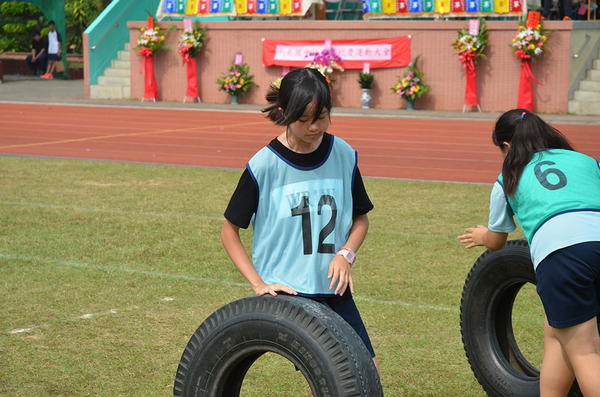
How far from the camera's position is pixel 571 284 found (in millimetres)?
2906

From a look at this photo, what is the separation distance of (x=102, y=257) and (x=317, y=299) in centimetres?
385

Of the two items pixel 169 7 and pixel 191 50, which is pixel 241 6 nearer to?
pixel 191 50

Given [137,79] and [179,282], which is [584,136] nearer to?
[179,282]

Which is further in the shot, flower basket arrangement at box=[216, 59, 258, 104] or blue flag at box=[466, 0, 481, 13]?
flower basket arrangement at box=[216, 59, 258, 104]

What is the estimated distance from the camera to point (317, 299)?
119 inches

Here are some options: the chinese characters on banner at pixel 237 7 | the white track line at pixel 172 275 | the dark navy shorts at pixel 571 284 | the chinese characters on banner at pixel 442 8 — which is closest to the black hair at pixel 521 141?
the dark navy shorts at pixel 571 284

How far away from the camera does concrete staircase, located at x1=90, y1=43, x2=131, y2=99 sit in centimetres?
2720

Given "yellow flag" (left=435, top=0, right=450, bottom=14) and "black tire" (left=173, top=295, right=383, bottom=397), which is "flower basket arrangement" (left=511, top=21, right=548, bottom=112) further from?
"black tire" (left=173, top=295, right=383, bottom=397)

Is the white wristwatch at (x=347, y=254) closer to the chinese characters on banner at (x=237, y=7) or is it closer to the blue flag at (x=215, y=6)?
the chinese characters on banner at (x=237, y=7)

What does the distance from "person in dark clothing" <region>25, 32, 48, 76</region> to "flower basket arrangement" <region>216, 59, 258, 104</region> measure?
44.4 ft

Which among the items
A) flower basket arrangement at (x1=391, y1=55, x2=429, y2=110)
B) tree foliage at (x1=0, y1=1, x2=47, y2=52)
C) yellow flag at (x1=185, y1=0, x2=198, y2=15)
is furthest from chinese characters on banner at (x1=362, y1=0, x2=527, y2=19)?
tree foliage at (x1=0, y1=1, x2=47, y2=52)

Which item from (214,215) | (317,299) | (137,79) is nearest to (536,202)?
(317,299)

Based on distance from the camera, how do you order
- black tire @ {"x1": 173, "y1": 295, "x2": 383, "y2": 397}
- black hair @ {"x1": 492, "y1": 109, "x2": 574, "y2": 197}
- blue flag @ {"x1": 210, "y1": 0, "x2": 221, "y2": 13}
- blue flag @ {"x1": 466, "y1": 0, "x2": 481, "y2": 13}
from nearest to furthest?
black tire @ {"x1": 173, "y1": 295, "x2": 383, "y2": 397}, black hair @ {"x1": 492, "y1": 109, "x2": 574, "y2": 197}, blue flag @ {"x1": 466, "y1": 0, "x2": 481, "y2": 13}, blue flag @ {"x1": 210, "y1": 0, "x2": 221, "y2": 13}

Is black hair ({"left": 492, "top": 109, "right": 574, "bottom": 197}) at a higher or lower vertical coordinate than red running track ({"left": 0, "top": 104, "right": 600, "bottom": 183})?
higher
